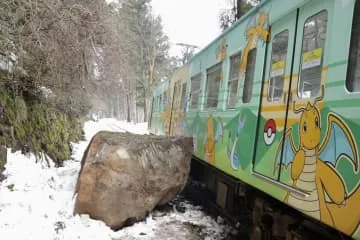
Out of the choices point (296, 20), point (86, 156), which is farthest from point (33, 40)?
point (296, 20)

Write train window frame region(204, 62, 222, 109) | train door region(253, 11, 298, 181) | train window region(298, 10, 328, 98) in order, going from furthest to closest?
train window frame region(204, 62, 222, 109) → train door region(253, 11, 298, 181) → train window region(298, 10, 328, 98)

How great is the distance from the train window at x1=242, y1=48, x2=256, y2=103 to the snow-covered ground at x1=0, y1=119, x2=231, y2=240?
2219 mm

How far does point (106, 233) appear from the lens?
545cm

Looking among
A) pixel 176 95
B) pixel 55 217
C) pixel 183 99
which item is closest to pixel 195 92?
pixel 183 99

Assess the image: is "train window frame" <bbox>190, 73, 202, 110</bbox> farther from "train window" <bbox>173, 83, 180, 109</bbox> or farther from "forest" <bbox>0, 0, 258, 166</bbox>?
"forest" <bbox>0, 0, 258, 166</bbox>

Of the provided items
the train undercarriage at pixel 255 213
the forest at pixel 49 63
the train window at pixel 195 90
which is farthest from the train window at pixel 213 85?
the forest at pixel 49 63

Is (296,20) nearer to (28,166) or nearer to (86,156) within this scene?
(86,156)

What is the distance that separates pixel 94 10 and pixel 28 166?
131 inches

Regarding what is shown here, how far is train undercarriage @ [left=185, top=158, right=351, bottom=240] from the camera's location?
11.8 feet

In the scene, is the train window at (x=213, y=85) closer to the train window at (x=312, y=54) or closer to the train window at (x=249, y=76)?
the train window at (x=249, y=76)

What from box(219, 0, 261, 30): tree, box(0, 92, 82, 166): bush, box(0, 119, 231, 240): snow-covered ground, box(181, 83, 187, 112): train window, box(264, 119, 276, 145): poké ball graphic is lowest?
box(0, 119, 231, 240): snow-covered ground

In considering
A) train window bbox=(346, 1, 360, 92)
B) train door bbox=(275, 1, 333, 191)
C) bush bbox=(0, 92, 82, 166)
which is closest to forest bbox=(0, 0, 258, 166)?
bush bbox=(0, 92, 82, 166)

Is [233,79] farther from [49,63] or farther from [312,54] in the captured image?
[49,63]

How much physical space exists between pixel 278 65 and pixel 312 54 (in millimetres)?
688
